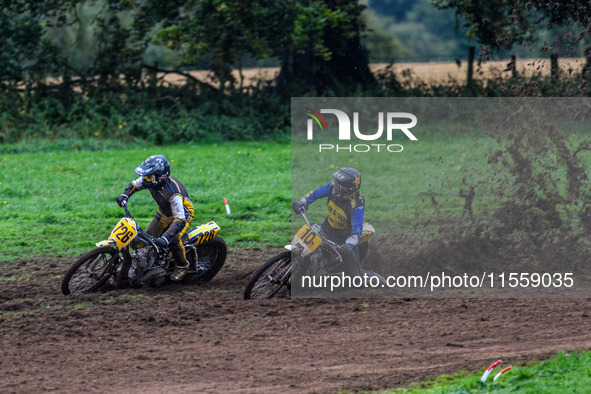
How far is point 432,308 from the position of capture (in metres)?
9.16

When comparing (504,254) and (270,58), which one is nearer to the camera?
(504,254)

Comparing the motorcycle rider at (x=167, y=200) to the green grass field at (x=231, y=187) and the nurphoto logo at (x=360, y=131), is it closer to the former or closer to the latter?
the green grass field at (x=231, y=187)

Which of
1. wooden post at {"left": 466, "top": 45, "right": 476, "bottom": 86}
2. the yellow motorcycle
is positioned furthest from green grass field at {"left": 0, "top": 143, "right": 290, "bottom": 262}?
wooden post at {"left": 466, "top": 45, "right": 476, "bottom": 86}

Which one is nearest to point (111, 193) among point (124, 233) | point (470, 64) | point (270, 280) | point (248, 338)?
point (124, 233)

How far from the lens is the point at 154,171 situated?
955 cm

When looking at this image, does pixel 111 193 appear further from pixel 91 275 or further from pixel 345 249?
pixel 345 249

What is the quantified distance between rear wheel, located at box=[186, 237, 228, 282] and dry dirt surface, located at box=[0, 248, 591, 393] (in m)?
0.18

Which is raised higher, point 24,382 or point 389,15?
point 389,15

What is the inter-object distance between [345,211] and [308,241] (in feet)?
2.05

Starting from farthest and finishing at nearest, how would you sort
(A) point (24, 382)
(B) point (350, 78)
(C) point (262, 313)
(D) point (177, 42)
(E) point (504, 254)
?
(B) point (350, 78), (D) point (177, 42), (E) point (504, 254), (C) point (262, 313), (A) point (24, 382)

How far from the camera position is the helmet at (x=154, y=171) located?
9562mm

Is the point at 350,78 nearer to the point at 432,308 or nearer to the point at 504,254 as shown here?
the point at 504,254

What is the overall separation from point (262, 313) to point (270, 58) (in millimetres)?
16892

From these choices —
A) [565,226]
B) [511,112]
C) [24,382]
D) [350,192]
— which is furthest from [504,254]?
[24,382]
